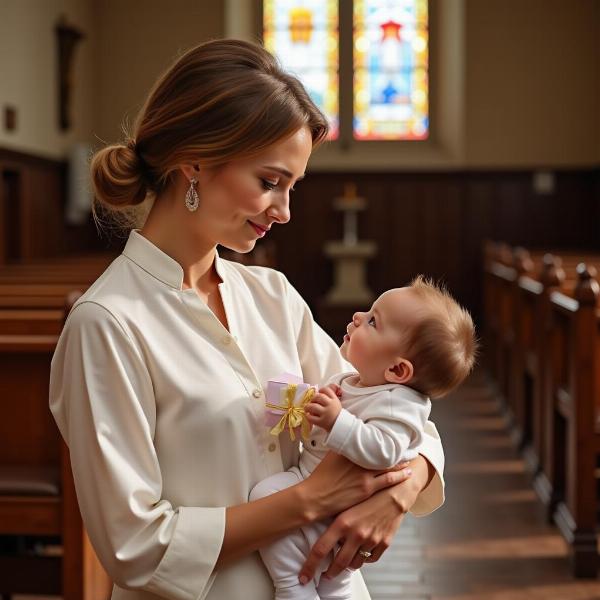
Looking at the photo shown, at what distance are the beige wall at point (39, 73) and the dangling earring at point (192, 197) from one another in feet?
20.0

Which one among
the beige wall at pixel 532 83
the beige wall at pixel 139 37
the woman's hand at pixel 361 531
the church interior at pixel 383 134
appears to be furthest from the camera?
the beige wall at pixel 139 37

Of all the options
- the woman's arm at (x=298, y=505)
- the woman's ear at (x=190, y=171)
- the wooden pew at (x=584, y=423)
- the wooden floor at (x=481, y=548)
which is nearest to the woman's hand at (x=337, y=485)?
the woman's arm at (x=298, y=505)

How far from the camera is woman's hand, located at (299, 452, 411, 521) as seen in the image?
56.4 inches

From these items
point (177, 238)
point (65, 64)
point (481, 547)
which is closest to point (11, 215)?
point (65, 64)

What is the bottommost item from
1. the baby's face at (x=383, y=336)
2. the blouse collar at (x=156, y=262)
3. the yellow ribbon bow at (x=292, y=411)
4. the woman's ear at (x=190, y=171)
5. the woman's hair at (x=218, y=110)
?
the yellow ribbon bow at (x=292, y=411)

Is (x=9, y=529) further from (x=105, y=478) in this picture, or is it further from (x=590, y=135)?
(x=590, y=135)

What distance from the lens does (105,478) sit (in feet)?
4.38

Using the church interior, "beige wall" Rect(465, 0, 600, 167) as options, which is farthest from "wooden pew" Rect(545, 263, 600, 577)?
"beige wall" Rect(465, 0, 600, 167)

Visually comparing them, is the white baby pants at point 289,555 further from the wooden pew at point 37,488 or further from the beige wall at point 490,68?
the beige wall at point 490,68

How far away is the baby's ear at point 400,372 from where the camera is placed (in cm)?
156

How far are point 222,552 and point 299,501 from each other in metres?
0.13

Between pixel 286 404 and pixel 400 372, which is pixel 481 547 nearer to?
pixel 400 372

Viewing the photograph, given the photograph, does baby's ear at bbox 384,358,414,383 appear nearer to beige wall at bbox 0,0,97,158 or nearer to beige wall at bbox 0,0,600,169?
beige wall at bbox 0,0,97,158

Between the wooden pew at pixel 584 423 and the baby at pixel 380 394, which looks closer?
the baby at pixel 380 394
